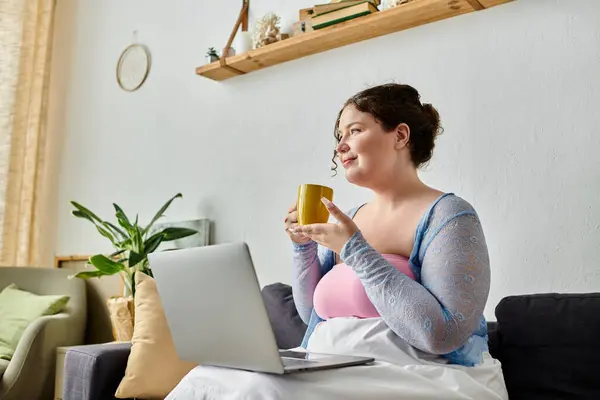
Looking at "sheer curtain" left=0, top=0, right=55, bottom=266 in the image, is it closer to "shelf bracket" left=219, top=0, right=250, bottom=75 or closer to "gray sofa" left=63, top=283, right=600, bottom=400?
"shelf bracket" left=219, top=0, right=250, bottom=75

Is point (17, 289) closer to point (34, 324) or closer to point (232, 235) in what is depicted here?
point (34, 324)

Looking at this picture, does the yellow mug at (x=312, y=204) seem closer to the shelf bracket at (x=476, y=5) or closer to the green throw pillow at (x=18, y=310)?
the shelf bracket at (x=476, y=5)

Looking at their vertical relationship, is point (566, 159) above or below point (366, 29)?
below

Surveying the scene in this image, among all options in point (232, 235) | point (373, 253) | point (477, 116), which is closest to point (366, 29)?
point (477, 116)

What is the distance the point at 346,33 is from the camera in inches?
99.1

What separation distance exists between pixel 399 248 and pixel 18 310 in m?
2.30

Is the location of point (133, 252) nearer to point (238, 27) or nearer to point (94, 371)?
point (94, 371)

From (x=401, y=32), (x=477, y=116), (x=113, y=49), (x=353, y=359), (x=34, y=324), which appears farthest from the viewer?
(x=113, y=49)

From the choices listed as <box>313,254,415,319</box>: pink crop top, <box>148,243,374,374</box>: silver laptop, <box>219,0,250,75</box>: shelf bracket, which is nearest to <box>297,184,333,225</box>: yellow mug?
<box>313,254,415,319</box>: pink crop top

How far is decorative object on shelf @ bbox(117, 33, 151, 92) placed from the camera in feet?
11.6

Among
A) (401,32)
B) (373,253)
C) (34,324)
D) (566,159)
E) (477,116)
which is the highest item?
(401,32)

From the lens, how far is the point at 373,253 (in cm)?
134

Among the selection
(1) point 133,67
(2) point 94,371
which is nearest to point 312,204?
(2) point 94,371

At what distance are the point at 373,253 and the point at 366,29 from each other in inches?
53.9
